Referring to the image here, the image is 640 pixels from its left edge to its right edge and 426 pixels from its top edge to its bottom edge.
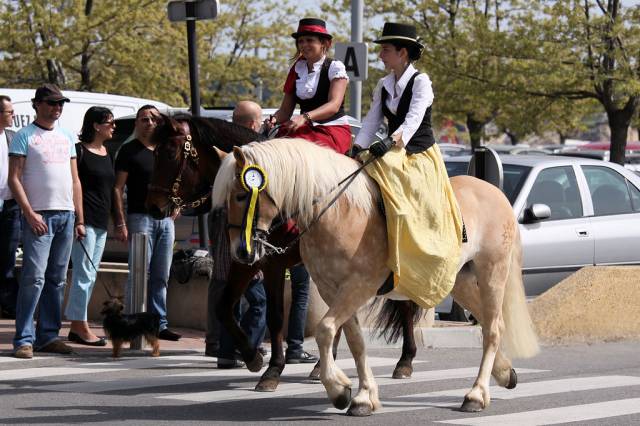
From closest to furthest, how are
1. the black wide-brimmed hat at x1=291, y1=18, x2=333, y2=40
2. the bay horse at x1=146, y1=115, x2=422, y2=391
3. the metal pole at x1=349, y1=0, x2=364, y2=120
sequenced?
the bay horse at x1=146, y1=115, x2=422, y2=391
the black wide-brimmed hat at x1=291, y1=18, x2=333, y2=40
the metal pole at x1=349, y1=0, x2=364, y2=120

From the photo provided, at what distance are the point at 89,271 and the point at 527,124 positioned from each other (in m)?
21.5

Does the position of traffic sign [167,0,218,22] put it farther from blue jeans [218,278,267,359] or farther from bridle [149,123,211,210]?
bridle [149,123,211,210]

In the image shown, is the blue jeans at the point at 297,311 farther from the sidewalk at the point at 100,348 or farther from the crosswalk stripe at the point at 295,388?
the sidewalk at the point at 100,348

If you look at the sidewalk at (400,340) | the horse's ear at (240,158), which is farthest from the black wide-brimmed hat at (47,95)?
the horse's ear at (240,158)

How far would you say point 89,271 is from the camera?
1166 cm

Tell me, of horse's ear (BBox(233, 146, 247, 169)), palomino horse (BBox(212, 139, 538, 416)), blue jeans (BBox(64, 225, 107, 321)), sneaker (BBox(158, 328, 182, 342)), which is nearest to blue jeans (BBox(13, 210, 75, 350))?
blue jeans (BBox(64, 225, 107, 321))

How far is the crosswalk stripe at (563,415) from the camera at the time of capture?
7895 mm

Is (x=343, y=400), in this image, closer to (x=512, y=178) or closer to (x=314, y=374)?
(x=314, y=374)

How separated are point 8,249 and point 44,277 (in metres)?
3.36

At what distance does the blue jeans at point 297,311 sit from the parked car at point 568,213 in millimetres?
3488

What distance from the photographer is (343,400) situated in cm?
784

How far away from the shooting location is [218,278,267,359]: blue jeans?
10219 millimetres

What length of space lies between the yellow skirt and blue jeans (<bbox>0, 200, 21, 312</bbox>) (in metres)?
6.67

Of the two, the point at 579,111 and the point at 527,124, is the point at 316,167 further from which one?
the point at 579,111
